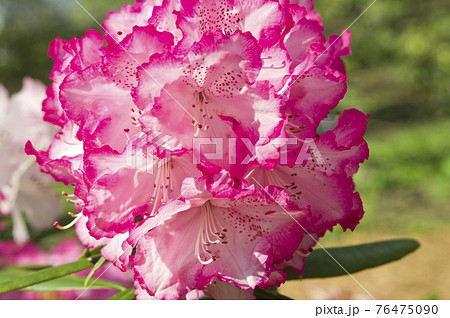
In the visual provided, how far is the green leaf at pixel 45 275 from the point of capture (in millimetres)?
748

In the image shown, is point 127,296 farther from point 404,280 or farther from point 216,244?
point 404,280

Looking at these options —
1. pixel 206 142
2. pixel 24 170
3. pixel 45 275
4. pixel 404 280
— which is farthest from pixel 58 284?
pixel 404 280

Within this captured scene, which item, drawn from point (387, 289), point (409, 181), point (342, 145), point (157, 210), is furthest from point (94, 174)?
point (409, 181)

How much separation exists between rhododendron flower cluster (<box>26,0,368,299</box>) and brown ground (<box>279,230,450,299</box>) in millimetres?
2599

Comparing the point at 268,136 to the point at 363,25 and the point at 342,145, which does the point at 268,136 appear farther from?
the point at 363,25

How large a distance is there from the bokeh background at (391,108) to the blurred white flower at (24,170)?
2.00m

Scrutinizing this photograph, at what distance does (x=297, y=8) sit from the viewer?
708 mm

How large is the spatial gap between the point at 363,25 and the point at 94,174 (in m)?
7.15

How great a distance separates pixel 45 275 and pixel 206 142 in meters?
0.36

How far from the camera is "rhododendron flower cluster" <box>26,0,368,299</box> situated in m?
0.61

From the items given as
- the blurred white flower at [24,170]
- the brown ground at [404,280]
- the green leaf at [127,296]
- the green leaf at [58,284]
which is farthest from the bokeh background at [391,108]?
the green leaf at [127,296]

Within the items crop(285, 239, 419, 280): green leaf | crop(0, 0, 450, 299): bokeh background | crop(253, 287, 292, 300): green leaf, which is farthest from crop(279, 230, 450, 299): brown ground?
crop(253, 287, 292, 300): green leaf

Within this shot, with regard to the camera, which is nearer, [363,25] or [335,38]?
[335,38]

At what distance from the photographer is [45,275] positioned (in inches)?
30.3
